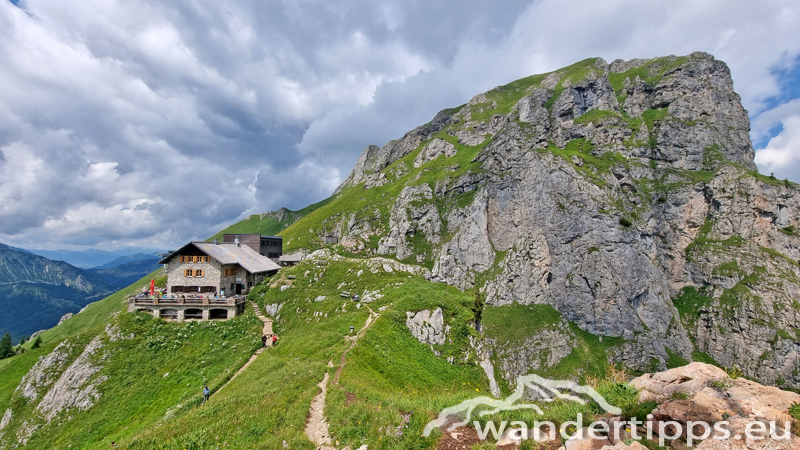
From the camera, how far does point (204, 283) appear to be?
142 ft

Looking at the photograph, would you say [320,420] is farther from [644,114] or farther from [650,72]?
[650,72]

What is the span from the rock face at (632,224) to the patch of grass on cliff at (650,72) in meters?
1.61

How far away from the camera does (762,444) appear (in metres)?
6.65

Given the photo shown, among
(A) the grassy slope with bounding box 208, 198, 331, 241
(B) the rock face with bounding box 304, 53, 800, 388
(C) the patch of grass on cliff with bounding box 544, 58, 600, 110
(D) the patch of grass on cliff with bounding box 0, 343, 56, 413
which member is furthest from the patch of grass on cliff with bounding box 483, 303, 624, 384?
(A) the grassy slope with bounding box 208, 198, 331, 241

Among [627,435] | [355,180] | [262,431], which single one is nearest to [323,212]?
[355,180]

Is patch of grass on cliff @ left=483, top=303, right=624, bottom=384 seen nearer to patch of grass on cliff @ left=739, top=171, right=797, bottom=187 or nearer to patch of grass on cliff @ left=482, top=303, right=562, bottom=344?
patch of grass on cliff @ left=482, top=303, right=562, bottom=344

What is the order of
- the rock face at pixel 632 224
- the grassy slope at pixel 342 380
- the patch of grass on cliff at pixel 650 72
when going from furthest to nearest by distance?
the patch of grass on cliff at pixel 650 72 → the rock face at pixel 632 224 → the grassy slope at pixel 342 380

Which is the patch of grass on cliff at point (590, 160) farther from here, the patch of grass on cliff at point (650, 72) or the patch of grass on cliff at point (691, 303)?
the patch of grass on cliff at point (650, 72)

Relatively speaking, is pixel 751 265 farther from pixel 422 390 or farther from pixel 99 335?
pixel 99 335

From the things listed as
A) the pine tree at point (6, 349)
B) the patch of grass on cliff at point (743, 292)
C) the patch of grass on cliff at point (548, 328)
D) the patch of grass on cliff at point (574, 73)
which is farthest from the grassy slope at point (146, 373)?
the patch of grass on cliff at point (574, 73)

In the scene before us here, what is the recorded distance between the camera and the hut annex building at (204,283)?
38.7m

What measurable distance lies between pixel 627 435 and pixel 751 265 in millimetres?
102698

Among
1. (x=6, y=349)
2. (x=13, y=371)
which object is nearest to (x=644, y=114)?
(x=13, y=371)

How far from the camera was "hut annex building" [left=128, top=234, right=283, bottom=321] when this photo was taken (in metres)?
38.7
